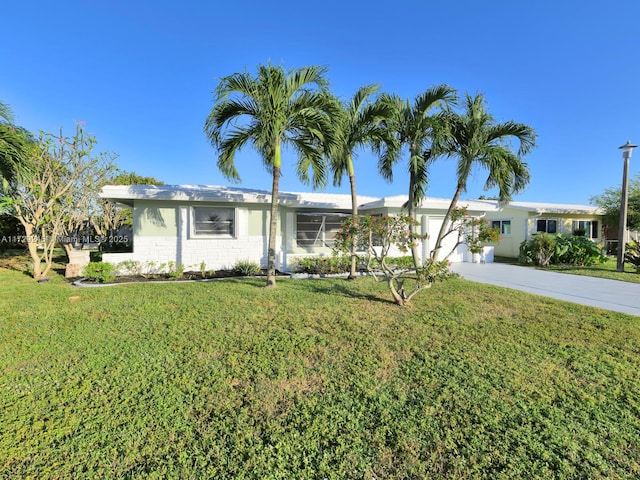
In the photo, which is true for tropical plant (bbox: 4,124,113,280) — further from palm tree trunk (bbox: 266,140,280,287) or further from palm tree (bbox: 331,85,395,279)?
palm tree (bbox: 331,85,395,279)

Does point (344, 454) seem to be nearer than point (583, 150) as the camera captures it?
Yes

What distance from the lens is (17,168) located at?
23.8ft

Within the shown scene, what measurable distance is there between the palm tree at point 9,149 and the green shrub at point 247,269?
6.25 m

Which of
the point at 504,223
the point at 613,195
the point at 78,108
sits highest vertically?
the point at 78,108

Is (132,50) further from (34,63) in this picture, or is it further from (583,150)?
(583,150)

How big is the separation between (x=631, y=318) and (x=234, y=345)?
7620 millimetres

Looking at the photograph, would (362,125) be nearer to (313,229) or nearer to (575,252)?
(313,229)

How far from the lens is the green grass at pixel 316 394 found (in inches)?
95.6

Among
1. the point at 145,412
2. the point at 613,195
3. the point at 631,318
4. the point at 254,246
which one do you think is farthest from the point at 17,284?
the point at 613,195

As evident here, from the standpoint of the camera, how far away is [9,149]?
709 cm

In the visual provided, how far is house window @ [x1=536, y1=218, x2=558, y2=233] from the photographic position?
18328 mm

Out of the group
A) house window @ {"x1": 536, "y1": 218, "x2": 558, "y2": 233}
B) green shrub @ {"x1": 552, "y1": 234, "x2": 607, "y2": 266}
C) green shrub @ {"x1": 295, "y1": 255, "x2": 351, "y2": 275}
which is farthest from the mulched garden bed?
house window @ {"x1": 536, "y1": 218, "x2": 558, "y2": 233}

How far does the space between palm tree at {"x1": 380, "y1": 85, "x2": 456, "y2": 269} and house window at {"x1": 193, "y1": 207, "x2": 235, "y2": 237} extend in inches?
248

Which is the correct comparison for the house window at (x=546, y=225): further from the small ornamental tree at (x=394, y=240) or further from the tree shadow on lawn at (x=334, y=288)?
the small ornamental tree at (x=394, y=240)
